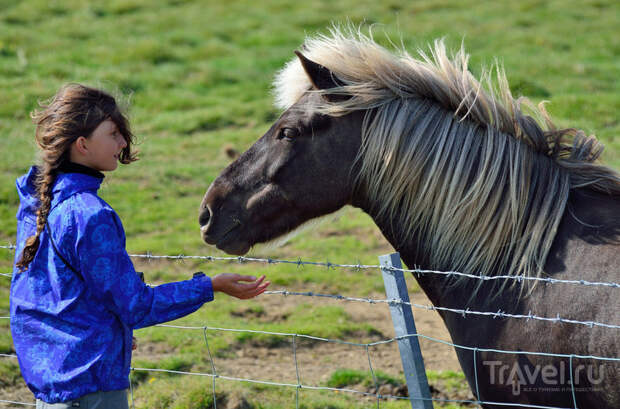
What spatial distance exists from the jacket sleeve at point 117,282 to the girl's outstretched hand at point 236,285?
158 mm

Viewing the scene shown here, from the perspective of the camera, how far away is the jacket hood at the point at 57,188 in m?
2.47

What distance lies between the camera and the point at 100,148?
2.55 metres

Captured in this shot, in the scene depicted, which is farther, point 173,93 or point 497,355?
point 173,93

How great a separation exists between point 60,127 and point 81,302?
0.64 m

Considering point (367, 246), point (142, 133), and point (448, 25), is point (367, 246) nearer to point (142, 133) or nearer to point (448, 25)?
point (142, 133)

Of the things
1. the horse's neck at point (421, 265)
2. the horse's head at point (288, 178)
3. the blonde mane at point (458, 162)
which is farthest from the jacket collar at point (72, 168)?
the horse's neck at point (421, 265)

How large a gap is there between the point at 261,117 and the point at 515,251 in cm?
924

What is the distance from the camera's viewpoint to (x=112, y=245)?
2.39 meters

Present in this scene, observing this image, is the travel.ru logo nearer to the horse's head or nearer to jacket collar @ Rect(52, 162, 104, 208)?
the horse's head

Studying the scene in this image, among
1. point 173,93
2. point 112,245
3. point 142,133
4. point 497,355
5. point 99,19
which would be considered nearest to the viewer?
point 112,245

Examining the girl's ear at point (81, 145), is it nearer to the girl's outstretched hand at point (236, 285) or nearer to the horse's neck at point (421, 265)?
the girl's outstretched hand at point (236, 285)

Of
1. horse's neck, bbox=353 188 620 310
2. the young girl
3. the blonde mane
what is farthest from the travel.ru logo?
the young girl

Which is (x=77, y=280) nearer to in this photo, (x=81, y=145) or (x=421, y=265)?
(x=81, y=145)

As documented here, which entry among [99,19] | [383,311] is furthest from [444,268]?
[99,19]
